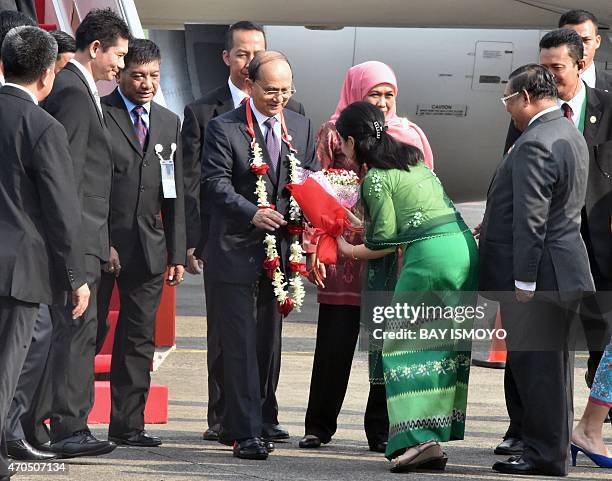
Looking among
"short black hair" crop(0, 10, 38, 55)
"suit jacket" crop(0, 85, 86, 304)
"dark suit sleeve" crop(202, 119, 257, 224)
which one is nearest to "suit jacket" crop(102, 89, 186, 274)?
"dark suit sleeve" crop(202, 119, 257, 224)

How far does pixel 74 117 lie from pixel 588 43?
8.20ft

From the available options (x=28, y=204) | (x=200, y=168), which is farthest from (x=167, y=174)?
(x=28, y=204)

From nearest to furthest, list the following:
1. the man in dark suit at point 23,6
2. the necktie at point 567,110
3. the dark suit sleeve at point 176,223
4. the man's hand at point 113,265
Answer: the man's hand at point 113,265, the dark suit sleeve at point 176,223, the necktie at point 567,110, the man in dark suit at point 23,6

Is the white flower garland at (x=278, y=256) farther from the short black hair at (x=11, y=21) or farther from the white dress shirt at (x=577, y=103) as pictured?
the white dress shirt at (x=577, y=103)

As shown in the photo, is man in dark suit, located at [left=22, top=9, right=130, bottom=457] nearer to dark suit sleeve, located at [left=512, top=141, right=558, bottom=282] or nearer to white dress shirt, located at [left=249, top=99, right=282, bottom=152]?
white dress shirt, located at [left=249, top=99, right=282, bottom=152]

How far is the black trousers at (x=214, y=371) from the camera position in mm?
5844

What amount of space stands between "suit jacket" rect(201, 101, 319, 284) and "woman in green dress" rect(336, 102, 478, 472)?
52cm

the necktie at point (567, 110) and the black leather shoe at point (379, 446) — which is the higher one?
the necktie at point (567, 110)

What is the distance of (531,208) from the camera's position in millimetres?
4918

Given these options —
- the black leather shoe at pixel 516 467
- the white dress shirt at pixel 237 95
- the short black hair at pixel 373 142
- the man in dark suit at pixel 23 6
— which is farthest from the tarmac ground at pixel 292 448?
the man in dark suit at pixel 23 6

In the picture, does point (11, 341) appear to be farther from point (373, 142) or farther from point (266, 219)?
point (373, 142)

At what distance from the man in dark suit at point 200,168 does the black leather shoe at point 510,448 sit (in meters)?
0.92

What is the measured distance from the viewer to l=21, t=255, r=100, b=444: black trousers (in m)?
5.19

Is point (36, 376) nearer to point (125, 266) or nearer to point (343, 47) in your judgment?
point (125, 266)
